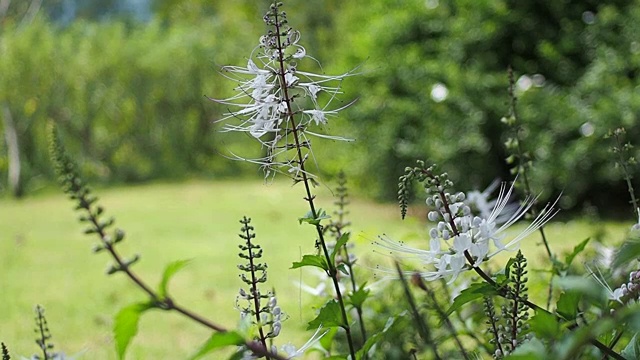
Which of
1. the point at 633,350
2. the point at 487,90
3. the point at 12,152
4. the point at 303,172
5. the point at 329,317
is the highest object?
the point at 12,152

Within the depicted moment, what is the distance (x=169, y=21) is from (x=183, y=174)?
10.5 meters

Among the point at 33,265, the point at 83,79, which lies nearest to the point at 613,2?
the point at 33,265

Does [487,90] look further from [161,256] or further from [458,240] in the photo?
[458,240]

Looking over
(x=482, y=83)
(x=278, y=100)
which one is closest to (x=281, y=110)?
(x=278, y=100)

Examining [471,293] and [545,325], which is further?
[471,293]

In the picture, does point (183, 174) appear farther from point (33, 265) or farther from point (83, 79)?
point (33, 265)

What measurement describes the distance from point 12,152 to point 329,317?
9.99m

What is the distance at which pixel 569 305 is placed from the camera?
2.50 feet

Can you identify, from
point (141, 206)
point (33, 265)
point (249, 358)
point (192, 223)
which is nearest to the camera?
point (249, 358)

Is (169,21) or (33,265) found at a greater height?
(169,21)

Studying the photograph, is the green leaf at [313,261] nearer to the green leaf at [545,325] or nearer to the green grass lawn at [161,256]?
the green leaf at [545,325]

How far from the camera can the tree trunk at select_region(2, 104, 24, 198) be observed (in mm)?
9867

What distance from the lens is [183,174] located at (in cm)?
1155

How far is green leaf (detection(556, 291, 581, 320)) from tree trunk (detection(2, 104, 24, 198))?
383 inches
